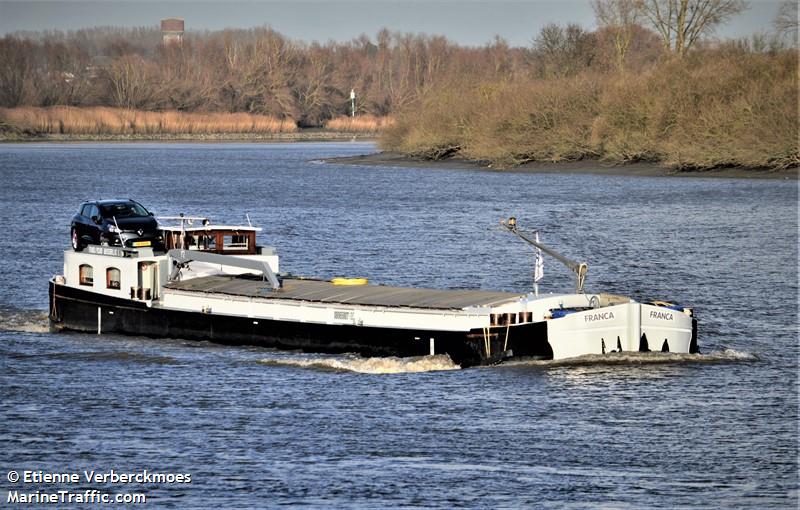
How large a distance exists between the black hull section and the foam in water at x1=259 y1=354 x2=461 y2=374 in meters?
0.25

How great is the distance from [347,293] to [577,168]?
326ft

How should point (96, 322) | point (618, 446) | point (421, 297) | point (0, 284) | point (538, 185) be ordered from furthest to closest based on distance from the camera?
point (538, 185), point (0, 284), point (96, 322), point (421, 297), point (618, 446)

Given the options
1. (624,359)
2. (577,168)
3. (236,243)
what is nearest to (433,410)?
(624,359)

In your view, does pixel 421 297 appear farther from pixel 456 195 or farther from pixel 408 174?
pixel 408 174

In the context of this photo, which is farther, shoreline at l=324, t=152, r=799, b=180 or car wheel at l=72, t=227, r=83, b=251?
shoreline at l=324, t=152, r=799, b=180

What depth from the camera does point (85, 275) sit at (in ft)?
169

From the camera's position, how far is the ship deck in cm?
4431

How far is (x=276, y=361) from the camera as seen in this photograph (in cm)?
4419

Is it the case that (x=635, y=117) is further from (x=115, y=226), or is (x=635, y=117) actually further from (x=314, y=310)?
(x=314, y=310)

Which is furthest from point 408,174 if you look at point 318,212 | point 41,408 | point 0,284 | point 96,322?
point 41,408

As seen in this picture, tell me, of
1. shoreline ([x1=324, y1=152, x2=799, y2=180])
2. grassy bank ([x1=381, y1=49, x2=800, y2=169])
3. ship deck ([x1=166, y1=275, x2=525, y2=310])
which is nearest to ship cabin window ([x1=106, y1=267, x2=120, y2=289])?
ship deck ([x1=166, y1=275, x2=525, y2=310])

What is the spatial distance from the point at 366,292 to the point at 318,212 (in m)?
55.2

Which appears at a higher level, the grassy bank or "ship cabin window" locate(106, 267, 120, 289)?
the grassy bank

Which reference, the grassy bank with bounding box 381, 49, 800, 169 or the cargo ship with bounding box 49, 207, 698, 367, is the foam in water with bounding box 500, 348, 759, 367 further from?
the grassy bank with bounding box 381, 49, 800, 169
